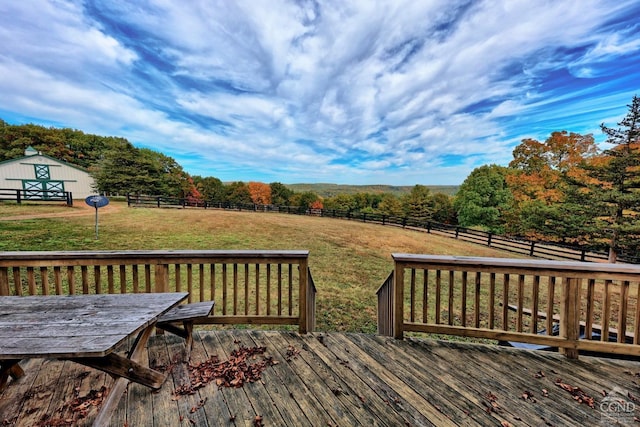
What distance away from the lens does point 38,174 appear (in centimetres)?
2170

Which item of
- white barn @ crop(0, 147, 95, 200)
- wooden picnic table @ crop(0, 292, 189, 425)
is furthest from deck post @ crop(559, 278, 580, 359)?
white barn @ crop(0, 147, 95, 200)

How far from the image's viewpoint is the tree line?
1162 cm

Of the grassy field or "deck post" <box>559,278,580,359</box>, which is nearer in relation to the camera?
"deck post" <box>559,278,580,359</box>

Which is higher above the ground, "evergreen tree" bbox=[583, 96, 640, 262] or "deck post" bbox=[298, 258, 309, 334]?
"evergreen tree" bbox=[583, 96, 640, 262]

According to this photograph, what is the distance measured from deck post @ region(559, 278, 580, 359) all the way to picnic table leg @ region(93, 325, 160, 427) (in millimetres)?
3808

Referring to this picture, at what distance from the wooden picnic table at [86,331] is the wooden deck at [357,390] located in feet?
0.75

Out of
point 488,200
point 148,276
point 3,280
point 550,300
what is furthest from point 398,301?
point 488,200

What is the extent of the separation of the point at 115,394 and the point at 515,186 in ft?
91.0

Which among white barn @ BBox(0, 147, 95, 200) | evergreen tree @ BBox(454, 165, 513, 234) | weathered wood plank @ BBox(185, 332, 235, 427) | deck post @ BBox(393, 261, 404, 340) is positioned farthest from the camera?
evergreen tree @ BBox(454, 165, 513, 234)

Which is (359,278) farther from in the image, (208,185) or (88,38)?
(208,185)

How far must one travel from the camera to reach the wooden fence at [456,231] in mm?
13078

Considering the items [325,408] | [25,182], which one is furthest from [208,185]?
[325,408]

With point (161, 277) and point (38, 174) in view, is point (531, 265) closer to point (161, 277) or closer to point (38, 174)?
point (161, 277)

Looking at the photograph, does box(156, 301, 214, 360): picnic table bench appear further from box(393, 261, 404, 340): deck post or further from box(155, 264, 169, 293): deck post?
box(393, 261, 404, 340): deck post
